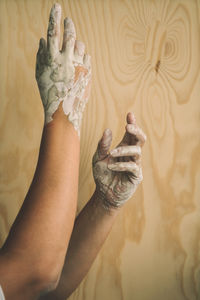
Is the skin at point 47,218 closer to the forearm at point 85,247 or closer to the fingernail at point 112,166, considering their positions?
the fingernail at point 112,166

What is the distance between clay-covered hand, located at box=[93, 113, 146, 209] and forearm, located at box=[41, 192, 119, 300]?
3 centimetres

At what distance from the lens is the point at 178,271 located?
0.84 m

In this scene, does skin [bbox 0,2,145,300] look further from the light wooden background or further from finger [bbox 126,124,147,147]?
the light wooden background

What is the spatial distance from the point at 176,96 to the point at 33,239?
2.14 ft

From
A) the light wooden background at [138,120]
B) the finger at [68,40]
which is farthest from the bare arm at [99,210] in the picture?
the finger at [68,40]

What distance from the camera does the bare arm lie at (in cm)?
69

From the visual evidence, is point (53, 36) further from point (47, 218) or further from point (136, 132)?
point (47, 218)

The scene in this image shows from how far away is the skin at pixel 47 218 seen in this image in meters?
0.46

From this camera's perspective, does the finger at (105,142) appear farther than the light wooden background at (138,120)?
No

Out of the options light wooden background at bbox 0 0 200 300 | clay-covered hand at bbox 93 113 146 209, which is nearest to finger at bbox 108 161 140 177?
clay-covered hand at bbox 93 113 146 209

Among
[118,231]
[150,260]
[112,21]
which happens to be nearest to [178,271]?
[150,260]

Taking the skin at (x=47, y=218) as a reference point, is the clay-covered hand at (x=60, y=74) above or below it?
above

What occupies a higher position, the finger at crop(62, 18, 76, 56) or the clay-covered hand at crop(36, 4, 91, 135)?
the finger at crop(62, 18, 76, 56)

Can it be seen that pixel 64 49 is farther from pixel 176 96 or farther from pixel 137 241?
pixel 137 241
